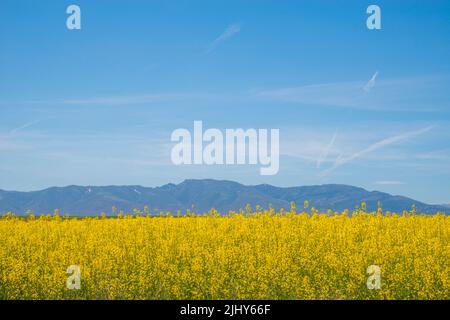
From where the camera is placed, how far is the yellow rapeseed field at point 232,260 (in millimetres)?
12586

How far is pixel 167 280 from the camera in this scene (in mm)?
13195

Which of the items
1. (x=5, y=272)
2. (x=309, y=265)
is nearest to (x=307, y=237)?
(x=309, y=265)

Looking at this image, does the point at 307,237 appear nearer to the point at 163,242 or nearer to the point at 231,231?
the point at 231,231

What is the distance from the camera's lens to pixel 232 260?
46.0 feet

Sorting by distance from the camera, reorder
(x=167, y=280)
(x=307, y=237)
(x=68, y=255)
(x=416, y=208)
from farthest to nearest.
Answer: (x=416, y=208), (x=307, y=237), (x=68, y=255), (x=167, y=280)

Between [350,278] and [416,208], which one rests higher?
[416,208]

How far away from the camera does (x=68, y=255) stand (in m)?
15.4

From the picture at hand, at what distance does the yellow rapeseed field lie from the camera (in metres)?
12.6

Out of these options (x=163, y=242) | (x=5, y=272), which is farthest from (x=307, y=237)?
(x=5, y=272)
